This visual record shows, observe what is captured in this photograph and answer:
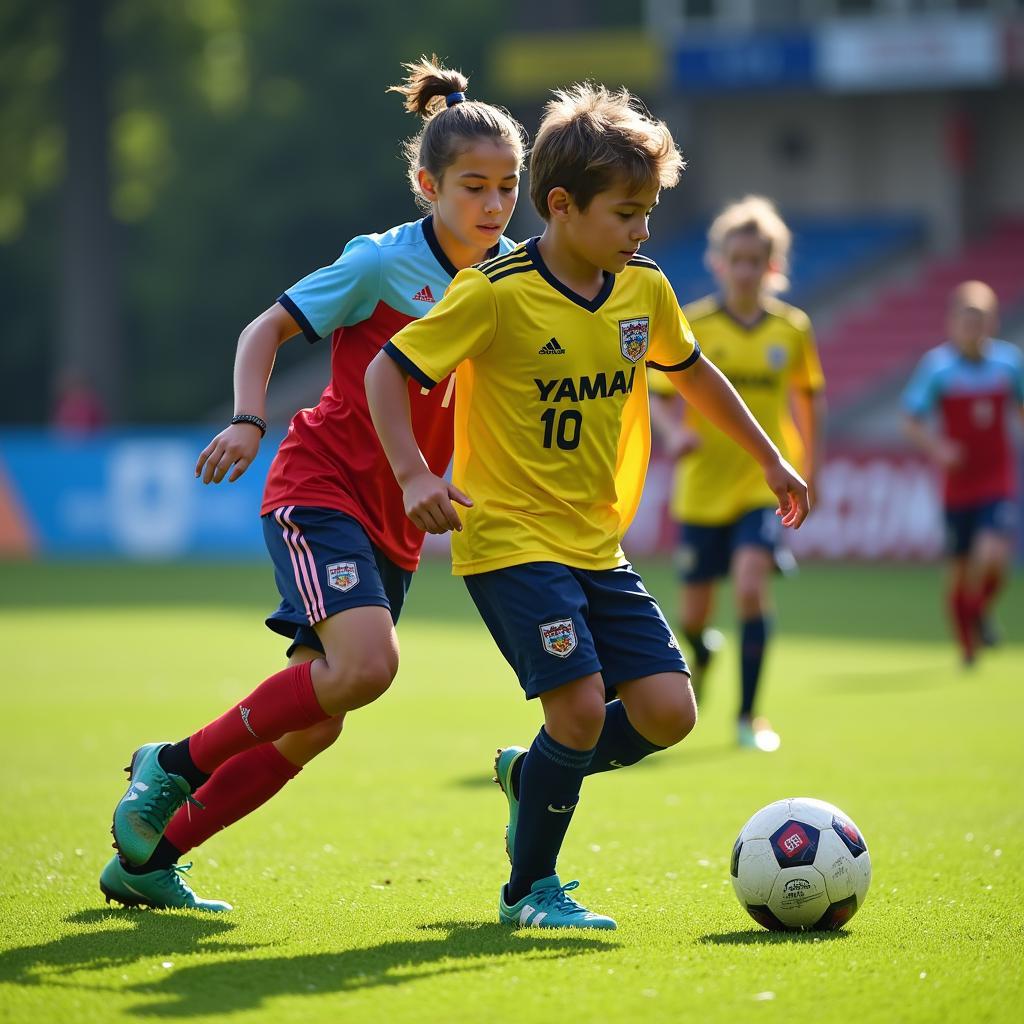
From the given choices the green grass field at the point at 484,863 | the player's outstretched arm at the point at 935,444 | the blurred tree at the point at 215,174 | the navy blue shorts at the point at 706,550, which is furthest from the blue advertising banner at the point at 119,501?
the blurred tree at the point at 215,174

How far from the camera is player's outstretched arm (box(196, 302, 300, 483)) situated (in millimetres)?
4477

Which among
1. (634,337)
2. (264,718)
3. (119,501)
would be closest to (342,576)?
(264,718)

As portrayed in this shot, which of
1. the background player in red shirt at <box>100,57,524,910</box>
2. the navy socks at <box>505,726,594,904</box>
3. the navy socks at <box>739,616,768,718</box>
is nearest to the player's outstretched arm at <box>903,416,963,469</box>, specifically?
the navy socks at <box>739,616,768,718</box>

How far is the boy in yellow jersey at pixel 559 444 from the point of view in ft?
14.6

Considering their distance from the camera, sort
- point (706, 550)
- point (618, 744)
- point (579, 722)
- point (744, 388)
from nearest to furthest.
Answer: point (579, 722) < point (618, 744) < point (744, 388) < point (706, 550)

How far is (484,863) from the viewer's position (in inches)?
219

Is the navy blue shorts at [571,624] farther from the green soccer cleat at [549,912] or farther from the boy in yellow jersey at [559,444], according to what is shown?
the green soccer cleat at [549,912]

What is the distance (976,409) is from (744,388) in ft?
12.5

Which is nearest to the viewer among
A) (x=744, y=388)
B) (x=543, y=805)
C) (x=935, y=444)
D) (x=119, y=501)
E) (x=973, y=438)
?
(x=543, y=805)

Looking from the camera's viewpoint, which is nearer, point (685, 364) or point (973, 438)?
point (685, 364)

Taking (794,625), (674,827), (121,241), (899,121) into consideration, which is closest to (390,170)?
(121,241)

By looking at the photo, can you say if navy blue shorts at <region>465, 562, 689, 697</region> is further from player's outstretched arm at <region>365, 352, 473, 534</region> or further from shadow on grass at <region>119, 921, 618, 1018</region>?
shadow on grass at <region>119, 921, 618, 1018</region>

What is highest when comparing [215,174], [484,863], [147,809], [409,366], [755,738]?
[215,174]

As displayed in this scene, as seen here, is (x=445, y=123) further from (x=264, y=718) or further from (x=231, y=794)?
(x=231, y=794)
